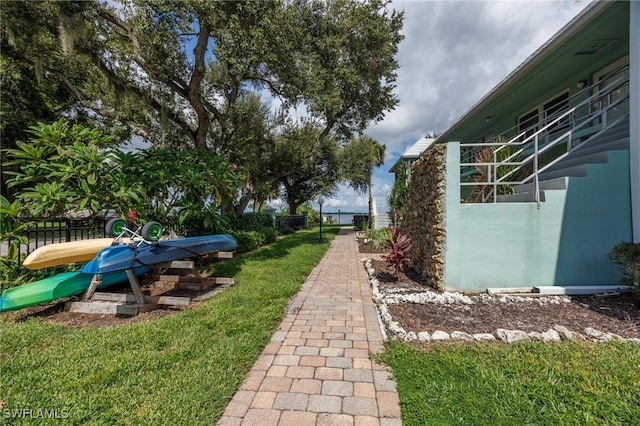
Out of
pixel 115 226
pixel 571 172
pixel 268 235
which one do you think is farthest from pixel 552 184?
pixel 268 235

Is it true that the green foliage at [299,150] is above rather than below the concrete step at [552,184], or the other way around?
above

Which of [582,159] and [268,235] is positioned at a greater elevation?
[582,159]

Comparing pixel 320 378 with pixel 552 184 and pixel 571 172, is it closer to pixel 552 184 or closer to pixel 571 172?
pixel 552 184

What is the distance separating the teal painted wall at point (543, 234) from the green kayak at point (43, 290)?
592cm

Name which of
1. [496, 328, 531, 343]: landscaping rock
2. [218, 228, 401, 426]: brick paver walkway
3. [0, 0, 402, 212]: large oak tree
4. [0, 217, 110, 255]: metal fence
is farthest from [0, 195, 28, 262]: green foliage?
[496, 328, 531, 343]: landscaping rock

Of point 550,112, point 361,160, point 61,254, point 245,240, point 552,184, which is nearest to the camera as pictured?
point 61,254

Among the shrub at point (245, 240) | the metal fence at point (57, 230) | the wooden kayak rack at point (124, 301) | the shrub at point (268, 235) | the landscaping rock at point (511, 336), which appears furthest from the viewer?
the shrub at point (268, 235)

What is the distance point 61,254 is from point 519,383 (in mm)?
5713

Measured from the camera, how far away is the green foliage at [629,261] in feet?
12.1

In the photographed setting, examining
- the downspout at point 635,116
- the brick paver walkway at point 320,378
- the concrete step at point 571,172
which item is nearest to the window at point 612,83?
the downspout at point 635,116

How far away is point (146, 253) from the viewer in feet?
13.2

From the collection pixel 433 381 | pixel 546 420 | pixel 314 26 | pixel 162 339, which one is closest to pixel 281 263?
pixel 162 339

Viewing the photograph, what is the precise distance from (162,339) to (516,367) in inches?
144

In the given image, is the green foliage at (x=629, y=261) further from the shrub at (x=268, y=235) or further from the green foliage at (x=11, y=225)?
the shrub at (x=268, y=235)
